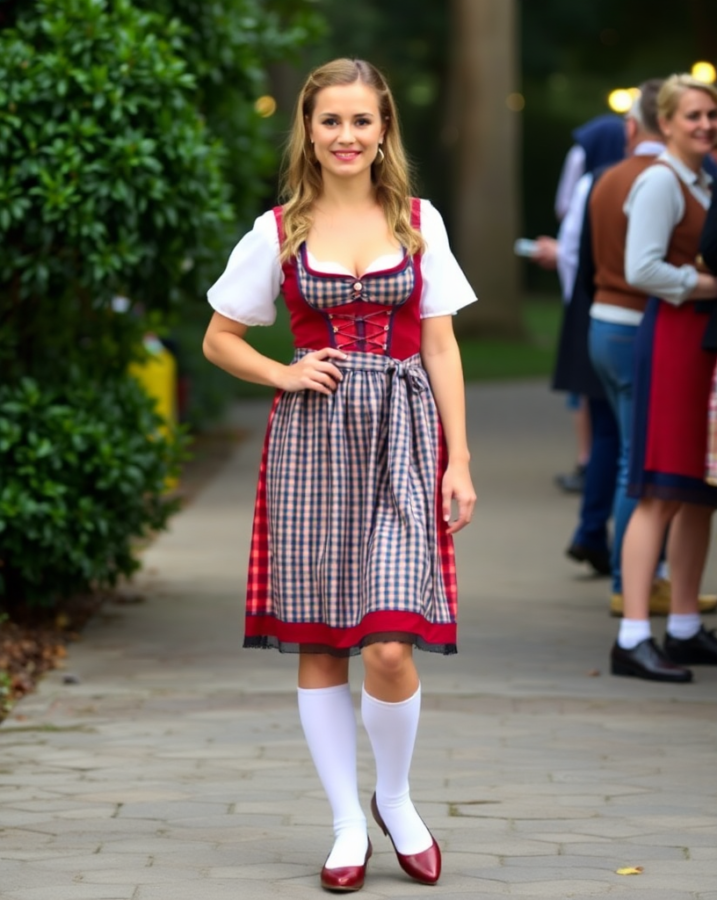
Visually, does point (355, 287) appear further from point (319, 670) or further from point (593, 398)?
point (593, 398)

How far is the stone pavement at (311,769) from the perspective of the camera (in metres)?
4.16

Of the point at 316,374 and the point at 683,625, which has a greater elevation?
the point at 316,374

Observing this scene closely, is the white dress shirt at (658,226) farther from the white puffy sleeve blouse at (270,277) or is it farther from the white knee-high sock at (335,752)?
the white knee-high sock at (335,752)

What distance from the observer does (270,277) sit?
4.17m

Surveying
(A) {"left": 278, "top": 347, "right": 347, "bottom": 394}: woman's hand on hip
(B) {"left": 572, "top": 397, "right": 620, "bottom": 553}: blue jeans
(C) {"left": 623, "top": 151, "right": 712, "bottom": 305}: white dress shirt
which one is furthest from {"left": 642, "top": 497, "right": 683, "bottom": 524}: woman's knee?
(A) {"left": 278, "top": 347, "right": 347, "bottom": 394}: woman's hand on hip

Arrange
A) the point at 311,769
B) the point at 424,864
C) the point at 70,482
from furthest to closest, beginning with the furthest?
the point at 70,482
the point at 311,769
the point at 424,864

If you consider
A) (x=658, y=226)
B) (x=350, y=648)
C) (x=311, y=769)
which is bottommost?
(x=311, y=769)

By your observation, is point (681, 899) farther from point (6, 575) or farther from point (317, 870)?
point (6, 575)

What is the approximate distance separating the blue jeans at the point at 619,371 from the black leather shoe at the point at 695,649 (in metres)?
0.61

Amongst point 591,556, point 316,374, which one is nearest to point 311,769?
point 316,374

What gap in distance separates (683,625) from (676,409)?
2.59 ft

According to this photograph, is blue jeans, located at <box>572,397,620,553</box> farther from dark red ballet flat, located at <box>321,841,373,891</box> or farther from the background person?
dark red ballet flat, located at <box>321,841,373,891</box>

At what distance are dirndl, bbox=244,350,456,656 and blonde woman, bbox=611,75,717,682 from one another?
2.15m

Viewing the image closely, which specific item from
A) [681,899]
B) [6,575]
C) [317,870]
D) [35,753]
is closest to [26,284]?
[6,575]
